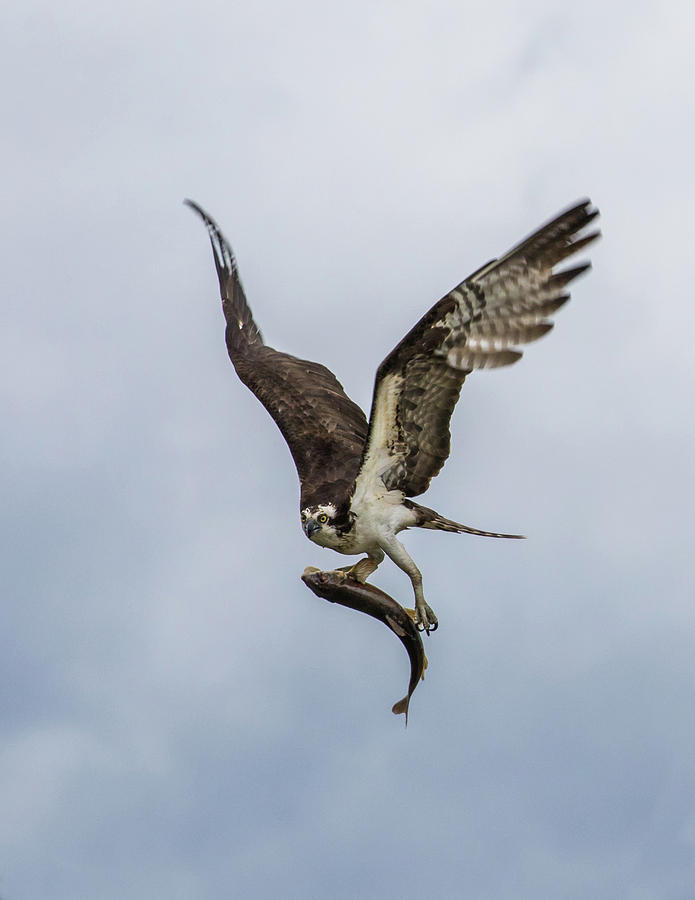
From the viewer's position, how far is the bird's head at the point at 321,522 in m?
15.6

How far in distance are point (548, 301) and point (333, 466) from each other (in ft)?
11.1

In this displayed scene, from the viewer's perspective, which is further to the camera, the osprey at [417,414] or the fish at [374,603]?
the fish at [374,603]

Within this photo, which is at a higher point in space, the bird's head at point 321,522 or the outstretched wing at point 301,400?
the outstretched wing at point 301,400

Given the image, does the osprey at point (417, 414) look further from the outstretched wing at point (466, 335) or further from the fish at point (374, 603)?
the fish at point (374, 603)

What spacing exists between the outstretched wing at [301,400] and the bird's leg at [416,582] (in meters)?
0.71

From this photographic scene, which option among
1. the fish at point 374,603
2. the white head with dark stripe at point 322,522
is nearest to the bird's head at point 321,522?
the white head with dark stripe at point 322,522

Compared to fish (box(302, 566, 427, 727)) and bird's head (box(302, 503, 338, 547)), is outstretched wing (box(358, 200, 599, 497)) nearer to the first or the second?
bird's head (box(302, 503, 338, 547))

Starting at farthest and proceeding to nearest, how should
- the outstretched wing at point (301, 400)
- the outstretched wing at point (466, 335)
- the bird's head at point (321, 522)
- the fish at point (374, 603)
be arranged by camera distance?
the outstretched wing at point (301, 400) → the bird's head at point (321, 522) → the fish at point (374, 603) → the outstretched wing at point (466, 335)

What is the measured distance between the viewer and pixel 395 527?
619 inches

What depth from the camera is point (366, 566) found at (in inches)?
636

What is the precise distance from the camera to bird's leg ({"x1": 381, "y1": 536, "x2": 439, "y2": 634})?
1548cm

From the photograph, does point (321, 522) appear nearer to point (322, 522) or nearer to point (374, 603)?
point (322, 522)

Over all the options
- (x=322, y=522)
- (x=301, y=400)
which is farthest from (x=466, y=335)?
(x=301, y=400)

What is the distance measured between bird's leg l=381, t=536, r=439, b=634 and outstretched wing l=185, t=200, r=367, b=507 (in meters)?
0.71
